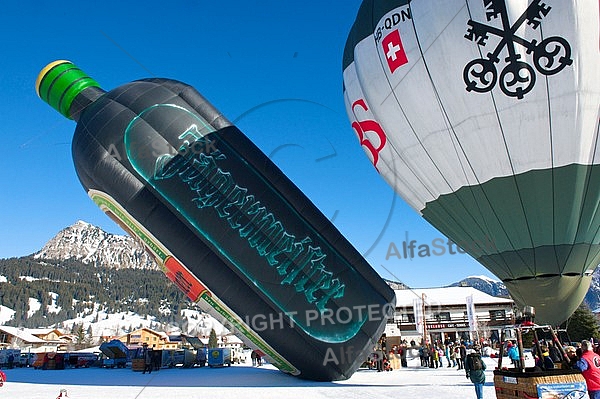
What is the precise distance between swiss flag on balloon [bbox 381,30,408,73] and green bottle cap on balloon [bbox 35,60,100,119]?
783 centimetres

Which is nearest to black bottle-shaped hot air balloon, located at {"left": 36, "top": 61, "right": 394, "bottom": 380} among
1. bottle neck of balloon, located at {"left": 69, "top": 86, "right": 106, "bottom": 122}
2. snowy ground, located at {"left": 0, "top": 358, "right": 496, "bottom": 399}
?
bottle neck of balloon, located at {"left": 69, "top": 86, "right": 106, "bottom": 122}

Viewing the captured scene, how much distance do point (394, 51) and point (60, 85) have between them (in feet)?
27.8

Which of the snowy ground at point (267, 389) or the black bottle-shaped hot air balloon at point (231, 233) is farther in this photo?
the black bottle-shaped hot air balloon at point (231, 233)

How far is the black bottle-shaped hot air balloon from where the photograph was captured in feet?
37.3

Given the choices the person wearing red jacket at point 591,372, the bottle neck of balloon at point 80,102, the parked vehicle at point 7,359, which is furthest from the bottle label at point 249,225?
the parked vehicle at point 7,359

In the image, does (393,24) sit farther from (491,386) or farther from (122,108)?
(491,386)

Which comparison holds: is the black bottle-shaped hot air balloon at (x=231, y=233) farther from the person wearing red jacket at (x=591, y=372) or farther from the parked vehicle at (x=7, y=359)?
the parked vehicle at (x=7, y=359)

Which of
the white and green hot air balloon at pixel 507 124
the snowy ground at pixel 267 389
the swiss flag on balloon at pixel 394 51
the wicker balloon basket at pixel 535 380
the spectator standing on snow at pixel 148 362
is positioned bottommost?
the wicker balloon basket at pixel 535 380

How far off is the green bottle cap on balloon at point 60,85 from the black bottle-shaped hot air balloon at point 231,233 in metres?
0.95

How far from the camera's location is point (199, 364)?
2433 centimetres

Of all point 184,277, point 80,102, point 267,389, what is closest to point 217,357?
point 267,389

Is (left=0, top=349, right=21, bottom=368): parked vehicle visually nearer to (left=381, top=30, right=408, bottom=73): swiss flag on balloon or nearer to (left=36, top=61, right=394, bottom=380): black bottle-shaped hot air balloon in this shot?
(left=36, top=61, right=394, bottom=380): black bottle-shaped hot air balloon

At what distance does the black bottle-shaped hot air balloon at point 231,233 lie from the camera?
37.3 feet

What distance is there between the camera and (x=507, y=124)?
8953 millimetres
